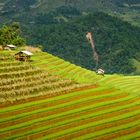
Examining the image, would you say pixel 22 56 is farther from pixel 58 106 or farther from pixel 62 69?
pixel 58 106

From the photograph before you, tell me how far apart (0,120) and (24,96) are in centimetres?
760

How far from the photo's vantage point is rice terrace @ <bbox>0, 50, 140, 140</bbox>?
5991 centimetres

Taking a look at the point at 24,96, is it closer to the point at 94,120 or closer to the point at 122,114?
the point at 94,120

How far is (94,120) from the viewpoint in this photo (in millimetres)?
64375

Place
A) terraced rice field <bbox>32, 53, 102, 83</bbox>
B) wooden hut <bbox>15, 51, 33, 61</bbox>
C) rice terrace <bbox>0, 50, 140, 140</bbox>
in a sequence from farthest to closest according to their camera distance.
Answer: wooden hut <bbox>15, 51, 33, 61</bbox>
terraced rice field <bbox>32, 53, 102, 83</bbox>
rice terrace <bbox>0, 50, 140, 140</bbox>

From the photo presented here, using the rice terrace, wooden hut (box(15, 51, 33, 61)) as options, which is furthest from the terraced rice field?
wooden hut (box(15, 51, 33, 61))

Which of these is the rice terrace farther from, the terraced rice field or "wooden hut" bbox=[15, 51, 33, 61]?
"wooden hut" bbox=[15, 51, 33, 61]

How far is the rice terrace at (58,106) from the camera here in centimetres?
5991

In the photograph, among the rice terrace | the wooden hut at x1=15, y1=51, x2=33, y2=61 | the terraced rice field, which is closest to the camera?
the rice terrace

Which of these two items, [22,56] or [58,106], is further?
[22,56]

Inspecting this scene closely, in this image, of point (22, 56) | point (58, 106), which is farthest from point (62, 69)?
point (58, 106)

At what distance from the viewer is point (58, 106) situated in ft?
217

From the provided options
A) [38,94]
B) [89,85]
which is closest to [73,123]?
[38,94]

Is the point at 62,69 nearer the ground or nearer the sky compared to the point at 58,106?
nearer the ground
